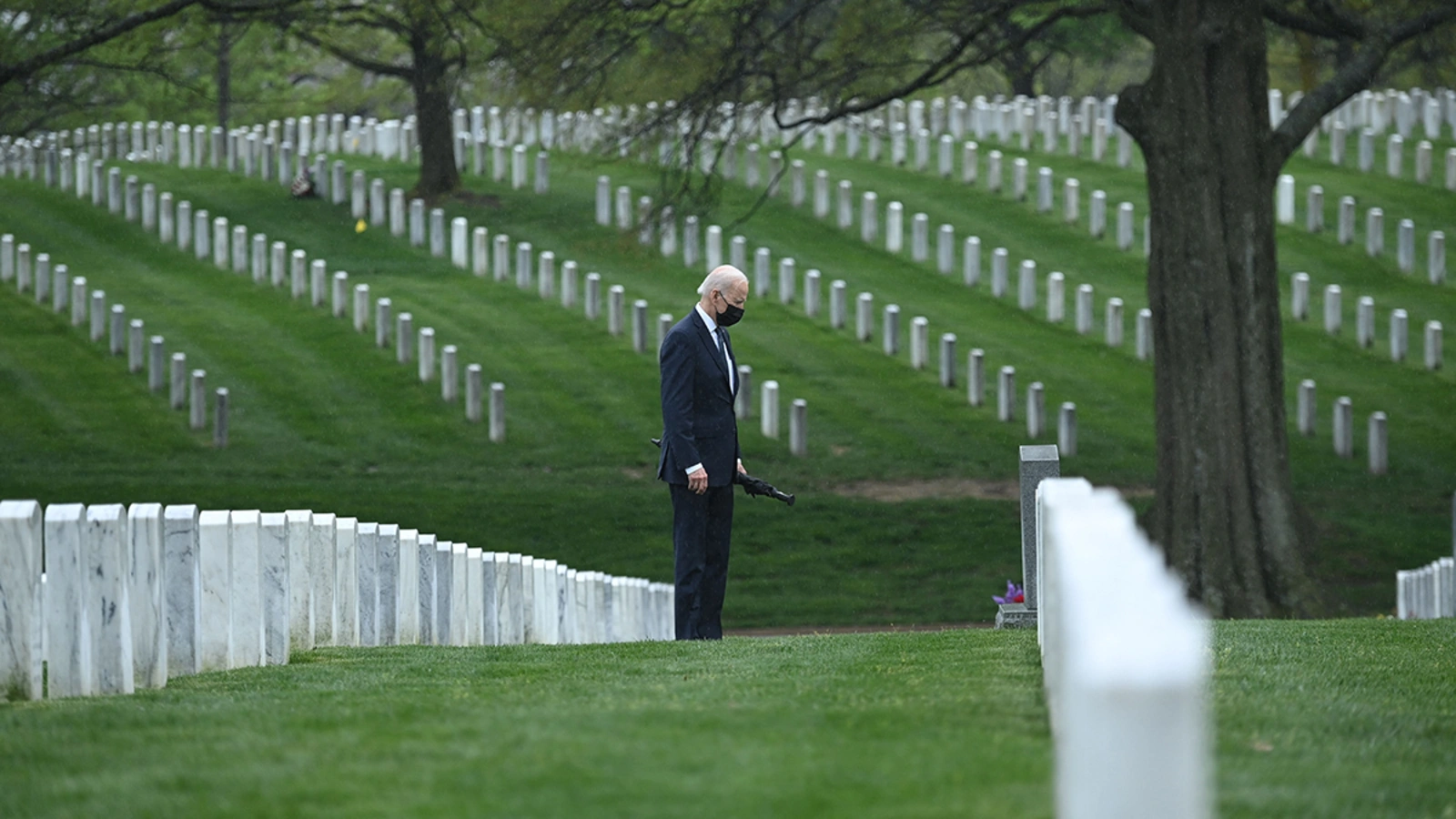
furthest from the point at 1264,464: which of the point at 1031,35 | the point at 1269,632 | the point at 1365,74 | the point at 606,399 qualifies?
the point at 606,399

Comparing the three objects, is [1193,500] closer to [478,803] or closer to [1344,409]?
[1344,409]

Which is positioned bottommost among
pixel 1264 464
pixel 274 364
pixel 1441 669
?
pixel 1441 669

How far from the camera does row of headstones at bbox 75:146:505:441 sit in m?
22.2

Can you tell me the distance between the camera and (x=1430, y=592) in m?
13.4

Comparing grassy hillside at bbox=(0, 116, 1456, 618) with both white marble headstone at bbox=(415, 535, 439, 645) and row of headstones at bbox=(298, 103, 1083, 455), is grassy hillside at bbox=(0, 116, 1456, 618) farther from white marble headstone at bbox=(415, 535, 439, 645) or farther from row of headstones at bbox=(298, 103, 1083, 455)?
white marble headstone at bbox=(415, 535, 439, 645)

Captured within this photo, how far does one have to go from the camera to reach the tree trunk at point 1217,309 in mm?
14242

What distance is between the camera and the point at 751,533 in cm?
1867

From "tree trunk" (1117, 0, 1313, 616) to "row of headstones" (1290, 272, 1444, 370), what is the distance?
1076cm

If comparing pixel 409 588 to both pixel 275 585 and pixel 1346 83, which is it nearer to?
pixel 275 585

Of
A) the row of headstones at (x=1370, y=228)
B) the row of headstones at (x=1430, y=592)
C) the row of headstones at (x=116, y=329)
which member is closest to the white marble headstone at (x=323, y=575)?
the row of headstones at (x=1430, y=592)

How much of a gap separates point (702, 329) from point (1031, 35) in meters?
9.17

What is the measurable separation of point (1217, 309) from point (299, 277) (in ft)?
53.0

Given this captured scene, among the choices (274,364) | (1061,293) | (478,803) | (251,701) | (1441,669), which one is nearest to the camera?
(478,803)

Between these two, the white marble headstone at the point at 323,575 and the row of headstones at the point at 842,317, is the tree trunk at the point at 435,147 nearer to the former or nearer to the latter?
the row of headstones at the point at 842,317
